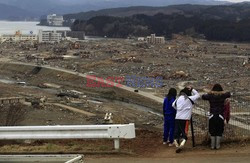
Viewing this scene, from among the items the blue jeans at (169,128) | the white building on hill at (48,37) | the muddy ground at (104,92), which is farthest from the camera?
the white building on hill at (48,37)

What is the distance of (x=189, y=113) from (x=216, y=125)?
536 millimetres

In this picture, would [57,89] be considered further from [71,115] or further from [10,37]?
[10,37]

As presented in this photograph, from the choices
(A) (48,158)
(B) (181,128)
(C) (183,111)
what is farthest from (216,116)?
(A) (48,158)

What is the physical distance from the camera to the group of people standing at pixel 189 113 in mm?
7809

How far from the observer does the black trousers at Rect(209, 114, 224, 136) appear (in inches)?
306

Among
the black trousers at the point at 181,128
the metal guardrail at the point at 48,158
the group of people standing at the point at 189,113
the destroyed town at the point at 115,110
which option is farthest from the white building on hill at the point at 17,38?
the metal guardrail at the point at 48,158

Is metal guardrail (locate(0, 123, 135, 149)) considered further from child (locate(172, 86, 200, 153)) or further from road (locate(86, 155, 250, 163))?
child (locate(172, 86, 200, 153))

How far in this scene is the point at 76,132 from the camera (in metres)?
7.59

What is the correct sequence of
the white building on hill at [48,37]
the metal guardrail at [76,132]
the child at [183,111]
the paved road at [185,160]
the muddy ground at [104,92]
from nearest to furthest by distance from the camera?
1. the paved road at [185,160]
2. the metal guardrail at [76,132]
3. the child at [183,111]
4. the muddy ground at [104,92]
5. the white building on hill at [48,37]

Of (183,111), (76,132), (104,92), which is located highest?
(183,111)

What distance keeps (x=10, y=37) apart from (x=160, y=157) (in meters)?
130

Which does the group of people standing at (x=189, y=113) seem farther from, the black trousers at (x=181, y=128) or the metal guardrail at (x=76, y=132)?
the metal guardrail at (x=76, y=132)

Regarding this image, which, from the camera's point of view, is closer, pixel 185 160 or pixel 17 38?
pixel 185 160

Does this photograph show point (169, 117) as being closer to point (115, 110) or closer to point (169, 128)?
point (169, 128)
